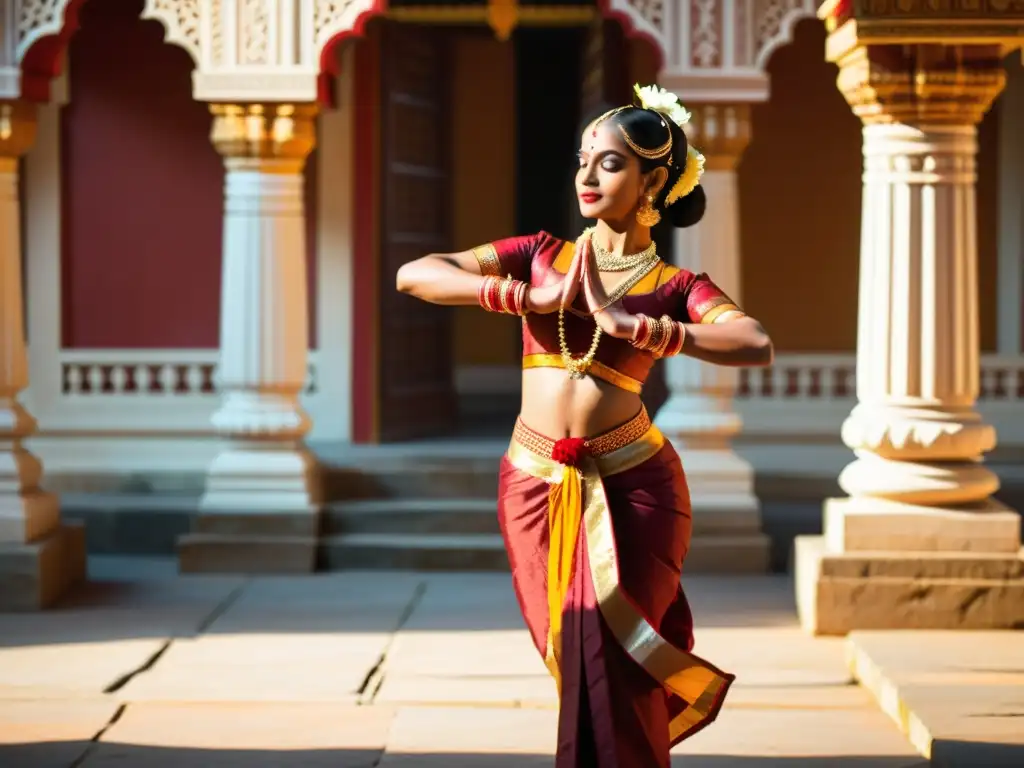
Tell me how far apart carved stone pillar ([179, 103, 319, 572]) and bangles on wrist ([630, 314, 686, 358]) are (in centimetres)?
501

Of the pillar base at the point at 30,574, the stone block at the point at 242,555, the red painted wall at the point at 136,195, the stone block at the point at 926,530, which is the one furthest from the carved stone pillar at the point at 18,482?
the stone block at the point at 926,530

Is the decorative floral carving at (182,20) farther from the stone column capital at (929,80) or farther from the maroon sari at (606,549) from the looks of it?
the maroon sari at (606,549)

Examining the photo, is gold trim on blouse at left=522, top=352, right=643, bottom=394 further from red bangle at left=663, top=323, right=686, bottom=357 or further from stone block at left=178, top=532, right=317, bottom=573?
stone block at left=178, top=532, right=317, bottom=573

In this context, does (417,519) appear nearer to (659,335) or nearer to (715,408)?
(715,408)

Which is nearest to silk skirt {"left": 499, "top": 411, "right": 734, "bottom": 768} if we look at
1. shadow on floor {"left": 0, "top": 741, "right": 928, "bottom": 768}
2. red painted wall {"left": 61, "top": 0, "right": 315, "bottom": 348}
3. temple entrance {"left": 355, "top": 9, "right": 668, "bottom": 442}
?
shadow on floor {"left": 0, "top": 741, "right": 928, "bottom": 768}

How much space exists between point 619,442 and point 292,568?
4.79m

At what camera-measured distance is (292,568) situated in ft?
28.8

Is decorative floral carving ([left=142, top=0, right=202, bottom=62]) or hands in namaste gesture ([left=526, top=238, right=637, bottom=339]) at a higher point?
decorative floral carving ([left=142, top=0, right=202, bottom=62])

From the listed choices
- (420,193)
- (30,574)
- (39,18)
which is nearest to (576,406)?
(30,574)

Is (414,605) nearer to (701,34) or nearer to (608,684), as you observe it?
(701,34)

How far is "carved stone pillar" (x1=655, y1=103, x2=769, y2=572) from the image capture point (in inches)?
343

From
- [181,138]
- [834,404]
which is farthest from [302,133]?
[834,404]

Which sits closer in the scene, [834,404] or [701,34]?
[701,34]

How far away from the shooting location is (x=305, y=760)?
5.30 meters
